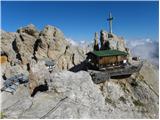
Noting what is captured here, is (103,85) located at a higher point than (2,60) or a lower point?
lower

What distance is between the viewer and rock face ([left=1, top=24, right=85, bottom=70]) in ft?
293

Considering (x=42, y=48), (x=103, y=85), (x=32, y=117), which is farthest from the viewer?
(x=42, y=48)

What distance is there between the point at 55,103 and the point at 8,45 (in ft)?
225

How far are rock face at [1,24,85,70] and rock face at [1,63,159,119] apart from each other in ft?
128

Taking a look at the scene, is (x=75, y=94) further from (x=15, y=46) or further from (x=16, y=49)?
(x=15, y=46)

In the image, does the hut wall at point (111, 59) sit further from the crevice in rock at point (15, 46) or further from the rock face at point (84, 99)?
the crevice in rock at point (15, 46)

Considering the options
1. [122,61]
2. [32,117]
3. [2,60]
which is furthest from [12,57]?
[32,117]

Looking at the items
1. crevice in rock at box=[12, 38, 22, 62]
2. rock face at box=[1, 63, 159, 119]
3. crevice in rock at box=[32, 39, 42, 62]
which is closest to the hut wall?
rock face at box=[1, 63, 159, 119]

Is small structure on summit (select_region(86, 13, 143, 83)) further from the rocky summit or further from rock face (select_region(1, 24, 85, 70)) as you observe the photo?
rock face (select_region(1, 24, 85, 70))

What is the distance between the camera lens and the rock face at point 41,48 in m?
89.2

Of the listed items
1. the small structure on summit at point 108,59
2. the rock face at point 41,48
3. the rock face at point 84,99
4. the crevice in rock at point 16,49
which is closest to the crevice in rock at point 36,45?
the rock face at point 41,48

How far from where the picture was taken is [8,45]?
3836 inches

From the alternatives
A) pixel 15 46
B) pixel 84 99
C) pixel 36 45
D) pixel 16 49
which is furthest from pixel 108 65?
pixel 15 46

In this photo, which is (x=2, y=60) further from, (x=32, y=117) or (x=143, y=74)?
(x=32, y=117)
